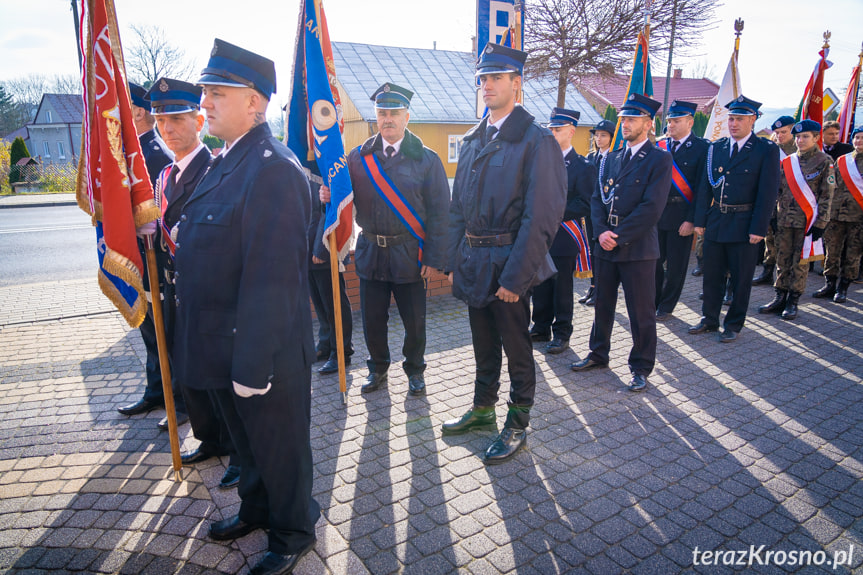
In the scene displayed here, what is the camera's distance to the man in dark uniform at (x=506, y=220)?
10.4ft

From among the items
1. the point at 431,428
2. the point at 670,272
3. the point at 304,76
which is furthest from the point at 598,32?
the point at 431,428

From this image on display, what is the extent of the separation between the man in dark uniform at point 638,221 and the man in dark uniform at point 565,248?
856mm

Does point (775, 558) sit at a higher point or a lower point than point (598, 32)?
lower

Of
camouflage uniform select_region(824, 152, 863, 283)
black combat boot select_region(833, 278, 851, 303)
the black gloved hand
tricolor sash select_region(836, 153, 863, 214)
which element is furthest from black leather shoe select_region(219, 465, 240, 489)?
tricolor sash select_region(836, 153, 863, 214)

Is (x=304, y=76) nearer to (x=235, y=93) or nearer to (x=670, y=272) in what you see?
(x=235, y=93)

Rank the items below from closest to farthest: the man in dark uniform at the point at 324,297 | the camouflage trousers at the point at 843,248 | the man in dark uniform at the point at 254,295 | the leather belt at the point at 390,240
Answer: the man in dark uniform at the point at 254,295
the leather belt at the point at 390,240
the man in dark uniform at the point at 324,297
the camouflage trousers at the point at 843,248

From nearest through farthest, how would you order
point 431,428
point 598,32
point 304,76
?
point 431,428 < point 304,76 < point 598,32

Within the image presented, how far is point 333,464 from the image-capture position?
3.33 m

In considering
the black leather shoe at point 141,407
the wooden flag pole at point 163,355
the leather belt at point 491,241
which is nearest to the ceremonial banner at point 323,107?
the leather belt at point 491,241

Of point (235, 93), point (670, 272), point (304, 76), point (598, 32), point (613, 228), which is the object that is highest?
point (598, 32)

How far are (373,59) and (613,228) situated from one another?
71.3 ft

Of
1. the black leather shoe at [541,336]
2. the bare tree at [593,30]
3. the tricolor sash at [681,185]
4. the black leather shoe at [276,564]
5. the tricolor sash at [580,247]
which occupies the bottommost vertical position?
the black leather shoe at [541,336]

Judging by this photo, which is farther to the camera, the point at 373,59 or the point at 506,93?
the point at 373,59

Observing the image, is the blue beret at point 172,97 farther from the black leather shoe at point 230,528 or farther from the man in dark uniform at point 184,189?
the black leather shoe at point 230,528
